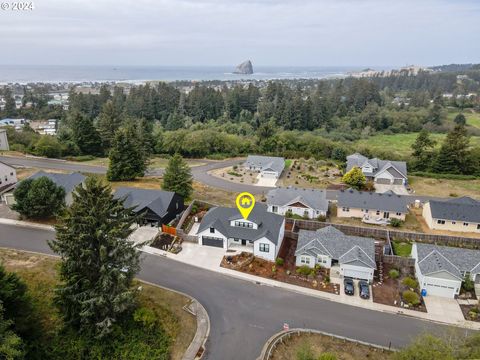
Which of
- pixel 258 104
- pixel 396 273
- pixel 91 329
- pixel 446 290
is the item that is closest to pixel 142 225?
pixel 91 329

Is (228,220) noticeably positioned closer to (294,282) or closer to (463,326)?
(294,282)

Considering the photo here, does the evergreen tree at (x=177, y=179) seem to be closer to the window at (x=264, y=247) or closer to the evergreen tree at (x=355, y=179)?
the window at (x=264, y=247)

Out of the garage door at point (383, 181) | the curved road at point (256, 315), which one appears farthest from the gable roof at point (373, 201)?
the curved road at point (256, 315)

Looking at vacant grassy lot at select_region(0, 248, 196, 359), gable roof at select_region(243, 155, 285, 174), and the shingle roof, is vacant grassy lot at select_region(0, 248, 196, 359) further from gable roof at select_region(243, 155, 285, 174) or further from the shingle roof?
gable roof at select_region(243, 155, 285, 174)

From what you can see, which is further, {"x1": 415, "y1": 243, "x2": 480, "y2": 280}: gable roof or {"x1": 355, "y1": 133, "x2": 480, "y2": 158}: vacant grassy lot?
{"x1": 355, "y1": 133, "x2": 480, "y2": 158}: vacant grassy lot

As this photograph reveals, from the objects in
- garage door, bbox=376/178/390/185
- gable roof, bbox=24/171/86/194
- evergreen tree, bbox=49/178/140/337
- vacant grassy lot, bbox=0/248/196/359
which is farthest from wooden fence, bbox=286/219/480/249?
gable roof, bbox=24/171/86/194

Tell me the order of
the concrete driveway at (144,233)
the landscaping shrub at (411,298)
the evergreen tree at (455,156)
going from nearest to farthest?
1. the landscaping shrub at (411,298)
2. the concrete driveway at (144,233)
3. the evergreen tree at (455,156)

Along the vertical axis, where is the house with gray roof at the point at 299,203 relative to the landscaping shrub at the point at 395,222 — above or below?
above
